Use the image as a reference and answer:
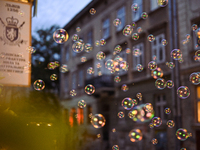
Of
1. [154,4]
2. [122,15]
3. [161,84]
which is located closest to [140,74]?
[154,4]

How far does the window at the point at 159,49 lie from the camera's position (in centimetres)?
1002

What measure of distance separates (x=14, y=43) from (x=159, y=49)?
6.79m

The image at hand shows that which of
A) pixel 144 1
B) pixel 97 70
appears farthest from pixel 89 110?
pixel 144 1

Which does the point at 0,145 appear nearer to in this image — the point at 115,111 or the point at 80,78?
the point at 115,111

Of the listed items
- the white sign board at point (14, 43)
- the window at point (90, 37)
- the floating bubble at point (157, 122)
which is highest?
the window at point (90, 37)

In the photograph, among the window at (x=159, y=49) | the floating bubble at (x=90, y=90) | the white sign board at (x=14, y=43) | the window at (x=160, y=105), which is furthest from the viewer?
the window at (x=159, y=49)

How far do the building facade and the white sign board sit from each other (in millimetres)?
3224

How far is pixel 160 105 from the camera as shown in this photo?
32.7 feet

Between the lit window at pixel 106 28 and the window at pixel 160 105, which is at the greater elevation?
the lit window at pixel 106 28

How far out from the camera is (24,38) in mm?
4703

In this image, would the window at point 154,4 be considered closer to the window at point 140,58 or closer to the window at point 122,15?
the window at point 140,58

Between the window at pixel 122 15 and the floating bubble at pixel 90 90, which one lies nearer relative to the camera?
the floating bubble at pixel 90 90

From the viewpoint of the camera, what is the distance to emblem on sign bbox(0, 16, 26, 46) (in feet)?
14.9

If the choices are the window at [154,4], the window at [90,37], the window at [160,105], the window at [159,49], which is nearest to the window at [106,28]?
the window at [90,37]
